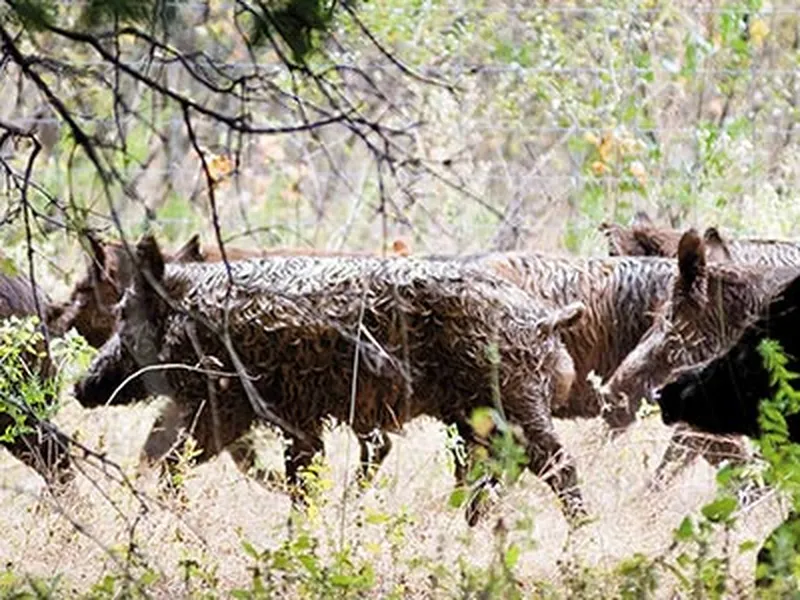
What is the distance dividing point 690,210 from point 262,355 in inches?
234

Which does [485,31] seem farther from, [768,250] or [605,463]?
[605,463]

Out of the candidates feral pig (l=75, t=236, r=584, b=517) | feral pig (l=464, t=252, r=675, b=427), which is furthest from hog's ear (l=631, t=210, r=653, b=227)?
feral pig (l=75, t=236, r=584, b=517)

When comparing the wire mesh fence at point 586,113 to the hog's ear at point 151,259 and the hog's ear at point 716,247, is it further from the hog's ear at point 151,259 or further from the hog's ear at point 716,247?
the hog's ear at point 151,259

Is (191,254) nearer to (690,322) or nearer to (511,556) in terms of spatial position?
(690,322)

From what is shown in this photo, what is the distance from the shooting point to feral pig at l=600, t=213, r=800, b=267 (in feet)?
32.0

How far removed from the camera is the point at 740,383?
6.59 metres

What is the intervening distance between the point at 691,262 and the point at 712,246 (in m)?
0.86

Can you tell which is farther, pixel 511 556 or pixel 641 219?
pixel 641 219

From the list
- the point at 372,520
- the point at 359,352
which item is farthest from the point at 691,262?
the point at 372,520

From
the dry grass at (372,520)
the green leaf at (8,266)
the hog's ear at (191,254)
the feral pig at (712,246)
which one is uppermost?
the green leaf at (8,266)

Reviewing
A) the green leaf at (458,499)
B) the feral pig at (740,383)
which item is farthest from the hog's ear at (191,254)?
the green leaf at (458,499)

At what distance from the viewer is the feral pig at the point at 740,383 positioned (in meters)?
6.40

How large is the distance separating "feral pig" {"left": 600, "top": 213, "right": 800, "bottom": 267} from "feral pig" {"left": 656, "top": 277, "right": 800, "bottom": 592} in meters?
2.70

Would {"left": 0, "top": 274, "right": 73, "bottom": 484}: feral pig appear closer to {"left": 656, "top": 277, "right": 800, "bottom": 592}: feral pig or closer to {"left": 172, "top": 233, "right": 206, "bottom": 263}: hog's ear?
{"left": 172, "top": 233, "right": 206, "bottom": 263}: hog's ear
